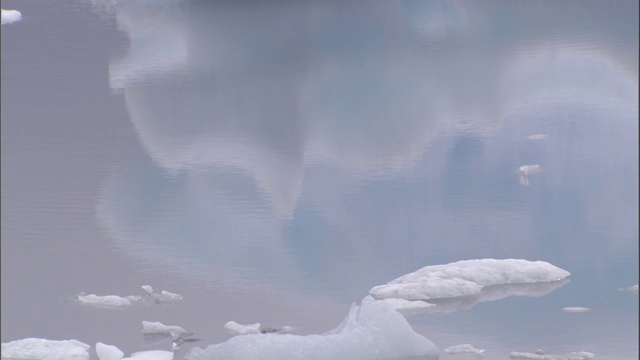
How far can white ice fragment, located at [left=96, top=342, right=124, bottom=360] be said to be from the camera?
9.07 ft

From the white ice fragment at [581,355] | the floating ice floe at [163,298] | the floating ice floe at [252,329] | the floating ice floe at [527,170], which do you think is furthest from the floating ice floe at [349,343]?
the floating ice floe at [527,170]

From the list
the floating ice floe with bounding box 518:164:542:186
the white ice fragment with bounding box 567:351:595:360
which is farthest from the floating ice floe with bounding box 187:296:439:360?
the floating ice floe with bounding box 518:164:542:186

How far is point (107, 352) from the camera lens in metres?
2.78

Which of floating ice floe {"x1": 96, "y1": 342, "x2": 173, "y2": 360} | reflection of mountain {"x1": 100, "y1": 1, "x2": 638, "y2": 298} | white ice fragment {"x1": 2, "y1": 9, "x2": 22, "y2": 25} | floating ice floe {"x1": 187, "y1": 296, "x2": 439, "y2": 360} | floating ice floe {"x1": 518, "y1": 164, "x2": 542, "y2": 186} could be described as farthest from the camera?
white ice fragment {"x1": 2, "y1": 9, "x2": 22, "y2": 25}

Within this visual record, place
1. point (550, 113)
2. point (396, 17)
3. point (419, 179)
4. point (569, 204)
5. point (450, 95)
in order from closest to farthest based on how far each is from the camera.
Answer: point (569, 204) < point (419, 179) < point (550, 113) < point (450, 95) < point (396, 17)

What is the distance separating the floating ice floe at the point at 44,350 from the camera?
2779 millimetres

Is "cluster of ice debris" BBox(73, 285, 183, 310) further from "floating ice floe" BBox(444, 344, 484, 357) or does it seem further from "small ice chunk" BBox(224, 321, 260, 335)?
"floating ice floe" BBox(444, 344, 484, 357)

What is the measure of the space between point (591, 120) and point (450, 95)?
4.42 feet

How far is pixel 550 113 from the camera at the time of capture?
5.30 metres

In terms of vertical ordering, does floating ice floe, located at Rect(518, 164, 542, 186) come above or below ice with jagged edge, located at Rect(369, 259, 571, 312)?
above

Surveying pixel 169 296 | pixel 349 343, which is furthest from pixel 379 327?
pixel 169 296

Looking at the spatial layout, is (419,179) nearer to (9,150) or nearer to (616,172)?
(616,172)

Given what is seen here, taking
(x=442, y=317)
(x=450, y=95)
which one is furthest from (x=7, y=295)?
(x=450, y=95)

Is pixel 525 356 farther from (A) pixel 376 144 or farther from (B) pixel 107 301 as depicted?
(A) pixel 376 144
